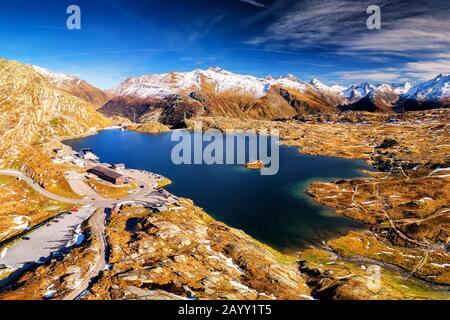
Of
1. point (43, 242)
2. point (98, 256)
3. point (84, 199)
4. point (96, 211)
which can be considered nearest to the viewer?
point (98, 256)

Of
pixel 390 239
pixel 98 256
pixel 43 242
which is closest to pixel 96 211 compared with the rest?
pixel 43 242

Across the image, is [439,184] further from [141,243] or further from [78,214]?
[78,214]

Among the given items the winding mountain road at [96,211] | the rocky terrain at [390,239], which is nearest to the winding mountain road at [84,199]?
the winding mountain road at [96,211]

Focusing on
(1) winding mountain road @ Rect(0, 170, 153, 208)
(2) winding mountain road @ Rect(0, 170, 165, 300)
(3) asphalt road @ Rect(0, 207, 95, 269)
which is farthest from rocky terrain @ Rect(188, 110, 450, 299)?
(1) winding mountain road @ Rect(0, 170, 153, 208)

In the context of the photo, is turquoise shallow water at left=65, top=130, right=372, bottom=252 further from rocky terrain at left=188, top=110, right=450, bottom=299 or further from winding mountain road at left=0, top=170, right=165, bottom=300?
winding mountain road at left=0, top=170, right=165, bottom=300

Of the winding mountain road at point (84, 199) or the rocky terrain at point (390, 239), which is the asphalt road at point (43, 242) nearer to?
the winding mountain road at point (84, 199)

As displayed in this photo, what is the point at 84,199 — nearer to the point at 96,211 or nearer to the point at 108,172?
the point at 96,211
